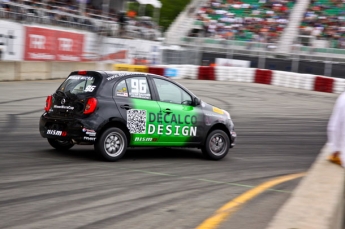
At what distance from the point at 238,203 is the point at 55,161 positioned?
130 inches

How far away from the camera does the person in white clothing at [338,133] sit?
6.85 m

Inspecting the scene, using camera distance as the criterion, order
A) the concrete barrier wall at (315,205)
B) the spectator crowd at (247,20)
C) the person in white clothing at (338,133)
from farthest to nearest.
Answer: the spectator crowd at (247,20), the person in white clothing at (338,133), the concrete barrier wall at (315,205)

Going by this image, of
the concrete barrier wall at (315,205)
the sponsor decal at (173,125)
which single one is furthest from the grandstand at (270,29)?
the concrete barrier wall at (315,205)

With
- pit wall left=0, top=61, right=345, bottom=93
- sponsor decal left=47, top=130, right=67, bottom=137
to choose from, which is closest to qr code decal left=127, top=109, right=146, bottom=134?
sponsor decal left=47, top=130, right=67, bottom=137

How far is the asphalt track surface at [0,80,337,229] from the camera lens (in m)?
5.98

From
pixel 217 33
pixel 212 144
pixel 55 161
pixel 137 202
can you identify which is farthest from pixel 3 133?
pixel 217 33

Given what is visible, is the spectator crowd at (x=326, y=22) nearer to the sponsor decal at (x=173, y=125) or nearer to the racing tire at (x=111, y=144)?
the sponsor decal at (x=173, y=125)

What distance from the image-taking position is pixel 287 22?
39.8 metres

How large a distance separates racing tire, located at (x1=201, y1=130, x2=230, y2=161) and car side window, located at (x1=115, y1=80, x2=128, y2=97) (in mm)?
1939

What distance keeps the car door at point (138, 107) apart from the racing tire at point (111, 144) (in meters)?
0.19

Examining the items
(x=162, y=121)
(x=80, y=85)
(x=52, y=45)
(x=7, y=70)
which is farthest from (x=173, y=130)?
(x=52, y=45)

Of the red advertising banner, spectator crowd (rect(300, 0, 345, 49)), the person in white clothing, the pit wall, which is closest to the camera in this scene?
the person in white clothing

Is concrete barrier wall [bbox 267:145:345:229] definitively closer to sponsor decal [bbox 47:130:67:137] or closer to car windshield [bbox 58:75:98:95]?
car windshield [bbox 58:75:98:95]

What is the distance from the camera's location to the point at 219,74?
33750 mm
